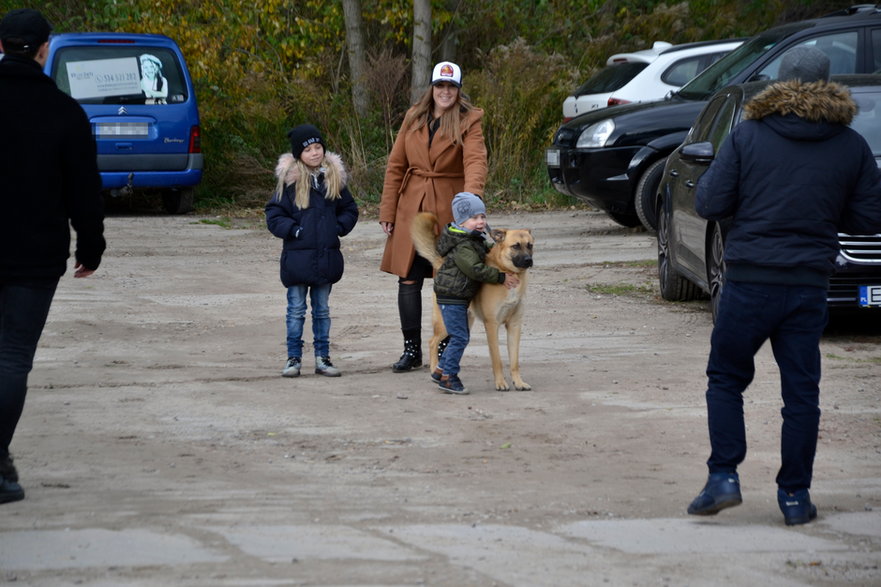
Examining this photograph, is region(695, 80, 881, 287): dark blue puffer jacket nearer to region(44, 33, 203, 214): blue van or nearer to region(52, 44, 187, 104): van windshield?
region(44, 33, 203, 214): blue van

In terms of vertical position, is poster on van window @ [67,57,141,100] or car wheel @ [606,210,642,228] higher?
poster on van window @ [67,57,141,100]

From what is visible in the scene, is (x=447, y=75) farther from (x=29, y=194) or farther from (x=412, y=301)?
(x=29, y=194)

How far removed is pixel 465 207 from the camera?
7.60m

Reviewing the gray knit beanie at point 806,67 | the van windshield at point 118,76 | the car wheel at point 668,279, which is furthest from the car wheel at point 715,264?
the van windshield at point 118,76

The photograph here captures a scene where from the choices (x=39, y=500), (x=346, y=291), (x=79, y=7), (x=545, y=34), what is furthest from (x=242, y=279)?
(x=79, y=7)

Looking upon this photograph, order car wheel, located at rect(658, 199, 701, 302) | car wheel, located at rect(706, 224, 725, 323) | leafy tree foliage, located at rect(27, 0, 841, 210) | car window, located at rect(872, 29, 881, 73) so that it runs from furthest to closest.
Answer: leafy tree foliage, located at rect(27, 0, 841, 210)
car window, located at rect(872, 29, 881, 73)
car wheel, located at rect(658, 199, 701, 302)
car wheel, located at rect(706, 224, 725, 323)

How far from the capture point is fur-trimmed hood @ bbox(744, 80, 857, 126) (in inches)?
198

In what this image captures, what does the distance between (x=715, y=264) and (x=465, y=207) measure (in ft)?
8.05

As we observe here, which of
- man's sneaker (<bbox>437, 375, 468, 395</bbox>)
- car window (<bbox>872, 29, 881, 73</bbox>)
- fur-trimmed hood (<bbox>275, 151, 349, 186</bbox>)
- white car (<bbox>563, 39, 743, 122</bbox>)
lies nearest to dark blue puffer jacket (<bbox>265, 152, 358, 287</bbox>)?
fur-trimmed hood (<bbox>275, 151, 349, 186</bbox>)

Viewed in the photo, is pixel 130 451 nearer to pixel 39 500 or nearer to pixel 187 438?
pixel 187 438

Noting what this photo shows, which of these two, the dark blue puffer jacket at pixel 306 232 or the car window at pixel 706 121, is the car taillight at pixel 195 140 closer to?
the car window at pixel 706 121

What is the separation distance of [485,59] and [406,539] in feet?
65.2

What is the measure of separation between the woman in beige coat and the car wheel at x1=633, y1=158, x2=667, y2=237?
6.15m

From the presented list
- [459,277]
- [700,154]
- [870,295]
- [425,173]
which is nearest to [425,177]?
[425,173]
